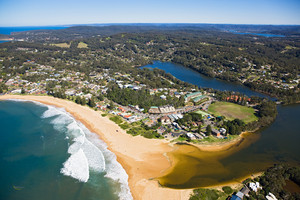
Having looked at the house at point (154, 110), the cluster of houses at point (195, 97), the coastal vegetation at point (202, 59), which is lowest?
the house at point (154, 110)

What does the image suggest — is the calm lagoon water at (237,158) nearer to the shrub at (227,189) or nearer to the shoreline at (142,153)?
the shoreline at (142,153)

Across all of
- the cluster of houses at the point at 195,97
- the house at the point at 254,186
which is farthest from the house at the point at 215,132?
the cluster of houses at the point at 195,97

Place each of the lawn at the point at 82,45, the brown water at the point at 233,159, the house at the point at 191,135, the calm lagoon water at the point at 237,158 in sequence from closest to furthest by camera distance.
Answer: the brown water at the point at 233,159
the calm lagoon water at the point at 237,158
the house at the point at 191,135
the lawn at the point at 82,45

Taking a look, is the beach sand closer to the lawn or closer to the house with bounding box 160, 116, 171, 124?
the house with bounding box 160, 116, 171, 124

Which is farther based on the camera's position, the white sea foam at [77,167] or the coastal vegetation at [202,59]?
the coastal vegetation at [202,59]

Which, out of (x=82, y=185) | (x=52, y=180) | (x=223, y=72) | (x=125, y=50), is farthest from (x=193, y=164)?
(x=125, y=50)

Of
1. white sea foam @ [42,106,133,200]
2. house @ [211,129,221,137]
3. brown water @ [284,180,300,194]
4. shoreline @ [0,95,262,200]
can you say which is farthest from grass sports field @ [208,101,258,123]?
white sea foam @ [42,106,133,200]

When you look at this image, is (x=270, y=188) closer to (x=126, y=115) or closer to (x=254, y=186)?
(x=254, y=186)

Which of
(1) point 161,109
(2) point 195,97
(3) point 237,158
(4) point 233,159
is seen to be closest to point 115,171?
(4) point 233,159
